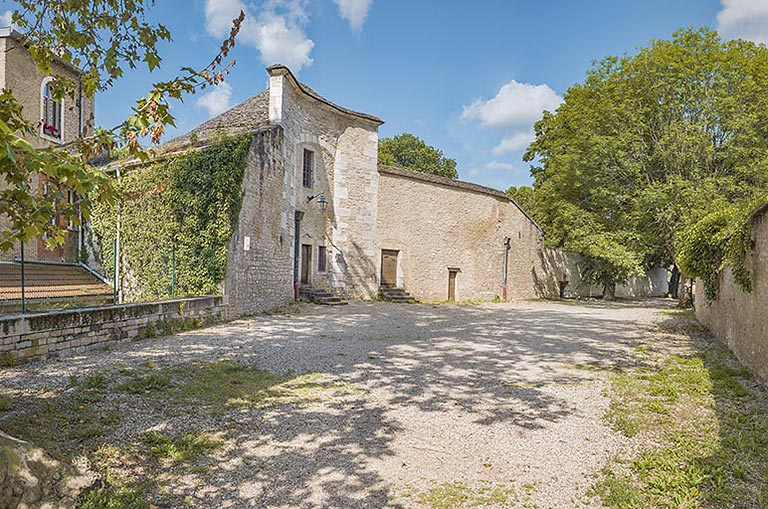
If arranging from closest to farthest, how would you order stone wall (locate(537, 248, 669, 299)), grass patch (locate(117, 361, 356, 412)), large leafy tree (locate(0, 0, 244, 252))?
large leafy tree (locate(0, 0, 244, 252)), grass patch (locate(117, 361, 356, 412)), stone wall (locate(537, 248, 669, 299))

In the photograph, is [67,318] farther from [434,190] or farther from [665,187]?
[665,187]

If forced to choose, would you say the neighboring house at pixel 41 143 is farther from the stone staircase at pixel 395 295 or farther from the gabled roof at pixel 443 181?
the gabled roof at pixel 443 181

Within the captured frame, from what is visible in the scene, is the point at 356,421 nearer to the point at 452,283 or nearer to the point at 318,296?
the point at 318,296

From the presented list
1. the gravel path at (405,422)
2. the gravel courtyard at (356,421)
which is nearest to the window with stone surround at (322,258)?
the gravel path at (405,422)

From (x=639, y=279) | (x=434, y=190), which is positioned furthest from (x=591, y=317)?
(x=639, y=279)

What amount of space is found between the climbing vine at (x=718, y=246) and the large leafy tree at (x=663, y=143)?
5462 mm

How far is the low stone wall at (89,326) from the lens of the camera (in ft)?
19.5

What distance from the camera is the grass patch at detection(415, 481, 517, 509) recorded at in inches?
119

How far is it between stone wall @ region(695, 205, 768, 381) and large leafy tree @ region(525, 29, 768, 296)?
8.44m

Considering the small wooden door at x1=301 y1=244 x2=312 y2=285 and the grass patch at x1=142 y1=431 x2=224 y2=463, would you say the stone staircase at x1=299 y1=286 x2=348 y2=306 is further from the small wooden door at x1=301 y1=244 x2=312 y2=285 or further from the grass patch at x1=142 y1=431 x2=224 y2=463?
the grass patch at x1=142 y1=431 x2=224 y2=463

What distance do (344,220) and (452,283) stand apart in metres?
5.75

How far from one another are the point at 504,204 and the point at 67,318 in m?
18.4

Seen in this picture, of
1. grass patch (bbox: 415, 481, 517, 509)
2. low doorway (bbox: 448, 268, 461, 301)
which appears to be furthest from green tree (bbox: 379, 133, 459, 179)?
grass patch (bbox: 415, 481, 517, 509)

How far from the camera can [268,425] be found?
14.0 feet
